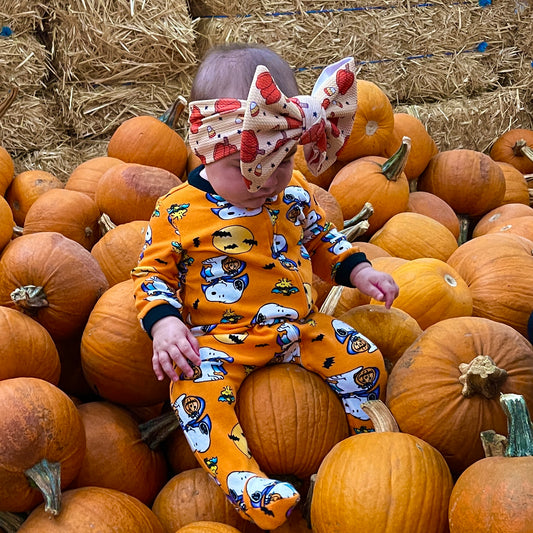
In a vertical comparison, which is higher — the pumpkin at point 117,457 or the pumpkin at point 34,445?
the pumpkin at point 34,445

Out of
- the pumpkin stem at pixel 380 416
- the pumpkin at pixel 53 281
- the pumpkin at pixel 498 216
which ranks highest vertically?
the pumpkin at pixel 53 281

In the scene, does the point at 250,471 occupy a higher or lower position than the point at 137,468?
higher

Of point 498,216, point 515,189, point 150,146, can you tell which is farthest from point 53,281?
point 515,189

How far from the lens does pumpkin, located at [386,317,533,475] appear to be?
1.60 m

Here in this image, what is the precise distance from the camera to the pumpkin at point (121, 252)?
231 cm

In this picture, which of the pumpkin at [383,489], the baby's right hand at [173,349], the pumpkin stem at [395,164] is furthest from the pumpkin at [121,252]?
the pumpkin stem at [395,164]

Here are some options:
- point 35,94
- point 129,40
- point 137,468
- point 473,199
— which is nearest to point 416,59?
point 473,199

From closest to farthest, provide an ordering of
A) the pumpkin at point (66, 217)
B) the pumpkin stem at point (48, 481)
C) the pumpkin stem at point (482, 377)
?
the pumpkin stem at point (48, 481), the pumpkin stem at point (482, 377), the pumpkin at point (66, 217)

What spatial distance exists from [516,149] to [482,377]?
3.32m

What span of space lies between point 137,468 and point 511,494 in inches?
40.7

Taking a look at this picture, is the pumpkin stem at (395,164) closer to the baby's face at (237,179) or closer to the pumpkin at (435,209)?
the pumpkin at (435,209)

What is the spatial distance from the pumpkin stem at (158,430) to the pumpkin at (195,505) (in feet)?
0.69

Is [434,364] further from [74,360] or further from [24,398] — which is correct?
[74,360]

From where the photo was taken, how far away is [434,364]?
5.52 feet
